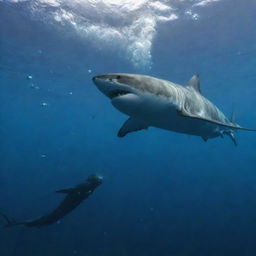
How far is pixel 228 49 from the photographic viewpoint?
2531 cm

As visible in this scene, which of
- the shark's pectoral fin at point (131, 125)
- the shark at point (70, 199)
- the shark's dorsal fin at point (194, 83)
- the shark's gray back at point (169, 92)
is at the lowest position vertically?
the shark at point (70, 199)

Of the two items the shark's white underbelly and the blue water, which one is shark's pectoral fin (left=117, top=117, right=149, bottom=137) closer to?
the shark's white underbelly

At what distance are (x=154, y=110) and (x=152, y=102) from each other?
27 centimetres

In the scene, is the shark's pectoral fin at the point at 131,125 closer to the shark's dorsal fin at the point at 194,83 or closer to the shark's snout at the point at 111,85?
the shark's snout at the point at 111,85

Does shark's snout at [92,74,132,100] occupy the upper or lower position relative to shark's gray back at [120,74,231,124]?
lower

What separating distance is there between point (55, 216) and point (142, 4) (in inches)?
489

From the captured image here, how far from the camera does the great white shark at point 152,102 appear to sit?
5.13m

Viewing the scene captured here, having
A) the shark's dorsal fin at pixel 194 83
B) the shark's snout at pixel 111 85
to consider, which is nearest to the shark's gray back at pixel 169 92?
the shark's snout at pixel 111 85

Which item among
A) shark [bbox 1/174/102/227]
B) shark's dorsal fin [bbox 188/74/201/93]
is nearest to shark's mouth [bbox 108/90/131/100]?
shark's dorsal fin [bbox 188/74/201/93]

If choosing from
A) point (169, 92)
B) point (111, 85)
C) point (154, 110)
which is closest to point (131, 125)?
point (154, 110)

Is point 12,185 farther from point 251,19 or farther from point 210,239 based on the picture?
point 251,19

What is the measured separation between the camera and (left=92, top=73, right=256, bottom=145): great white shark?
5.13 meters

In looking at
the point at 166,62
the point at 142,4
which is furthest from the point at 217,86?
the point at 142,4

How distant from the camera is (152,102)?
569 cm
